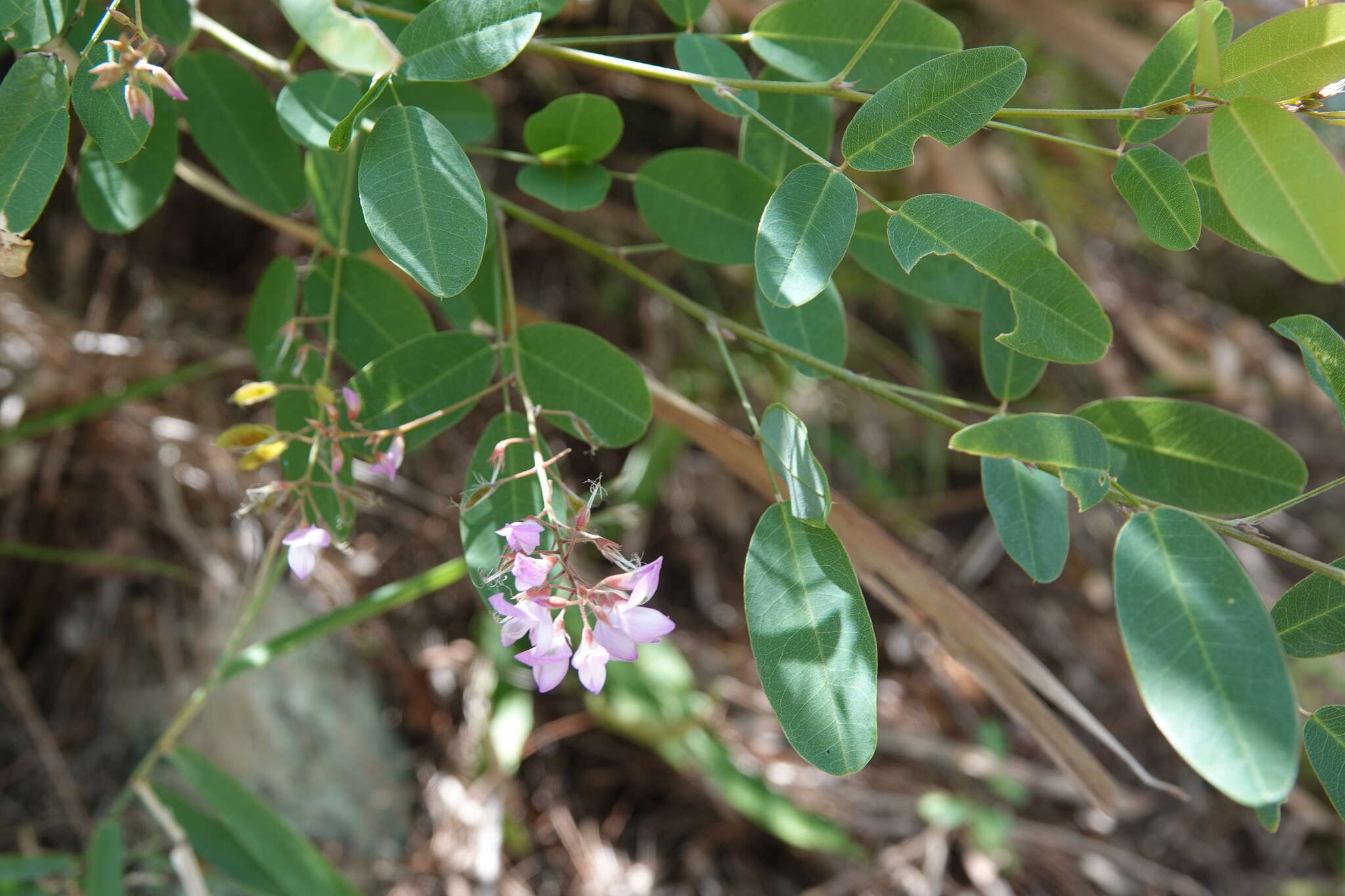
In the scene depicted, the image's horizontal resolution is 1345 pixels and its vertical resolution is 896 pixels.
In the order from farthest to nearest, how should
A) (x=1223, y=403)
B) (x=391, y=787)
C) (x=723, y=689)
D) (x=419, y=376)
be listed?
(x=1223, y=403) → (x=723, y=689) → (x=391, y=787) → (x=419, y=376)

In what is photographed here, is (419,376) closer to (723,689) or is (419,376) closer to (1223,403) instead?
(723,689)

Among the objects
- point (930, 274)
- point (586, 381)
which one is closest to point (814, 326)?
point (930, 274)

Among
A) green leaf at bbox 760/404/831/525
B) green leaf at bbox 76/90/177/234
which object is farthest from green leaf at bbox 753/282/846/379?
green leaf at bbox 76/90/177/234

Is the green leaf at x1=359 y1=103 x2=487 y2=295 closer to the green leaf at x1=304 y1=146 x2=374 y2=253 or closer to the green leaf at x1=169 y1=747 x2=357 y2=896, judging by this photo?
the green leaf at x1=304 y1=146 x2=374 y2=253

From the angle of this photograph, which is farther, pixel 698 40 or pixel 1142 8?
pixel 1142 8

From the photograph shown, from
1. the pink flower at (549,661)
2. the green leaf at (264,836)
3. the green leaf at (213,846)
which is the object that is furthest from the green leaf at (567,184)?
the green leaf at (213,846)

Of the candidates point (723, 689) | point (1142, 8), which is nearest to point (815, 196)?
point (723, 689)
